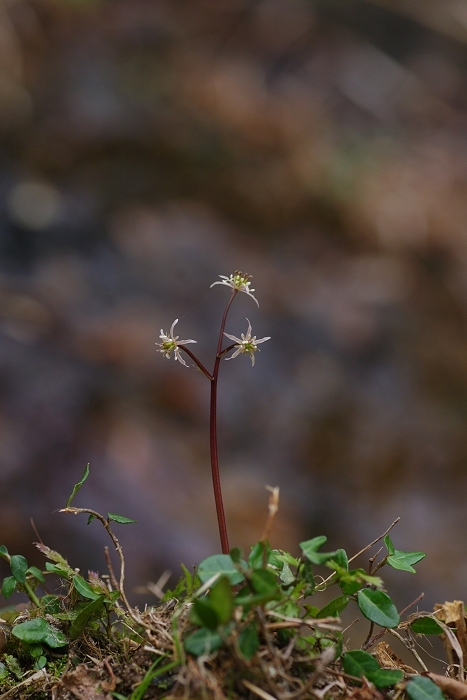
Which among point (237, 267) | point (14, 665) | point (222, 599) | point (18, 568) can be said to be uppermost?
point (237, 267)

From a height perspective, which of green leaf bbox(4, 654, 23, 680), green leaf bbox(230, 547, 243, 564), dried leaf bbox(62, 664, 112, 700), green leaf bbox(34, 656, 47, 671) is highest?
green leaf bbox(230, 547, 243, 564)

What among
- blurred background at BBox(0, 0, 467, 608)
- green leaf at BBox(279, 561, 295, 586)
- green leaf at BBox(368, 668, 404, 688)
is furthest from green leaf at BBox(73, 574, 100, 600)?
blurred background at BBox(0, 0, 467, 608)

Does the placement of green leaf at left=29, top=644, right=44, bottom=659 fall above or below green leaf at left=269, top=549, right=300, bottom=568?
below

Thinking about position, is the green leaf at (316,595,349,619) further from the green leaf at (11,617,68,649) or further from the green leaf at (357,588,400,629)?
the green leaf at (11,617,68,649)

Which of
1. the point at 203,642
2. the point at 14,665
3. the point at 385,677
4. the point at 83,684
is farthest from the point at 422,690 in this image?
the point at 14,665

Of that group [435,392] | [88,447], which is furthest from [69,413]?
[435,392]

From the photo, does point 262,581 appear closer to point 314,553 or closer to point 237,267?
point 314,553
